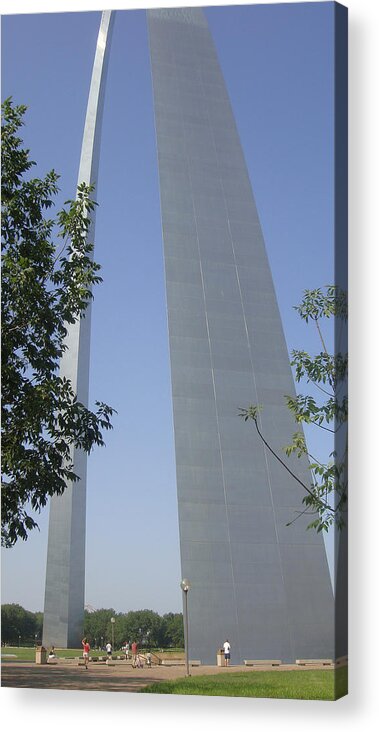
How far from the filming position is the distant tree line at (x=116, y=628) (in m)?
9.53

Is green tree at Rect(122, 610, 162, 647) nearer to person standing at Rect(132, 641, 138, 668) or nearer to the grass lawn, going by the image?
person standing at Rect(132, 641, 138, 668)

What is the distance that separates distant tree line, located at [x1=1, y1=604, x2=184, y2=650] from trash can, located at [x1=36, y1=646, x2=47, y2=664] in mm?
81

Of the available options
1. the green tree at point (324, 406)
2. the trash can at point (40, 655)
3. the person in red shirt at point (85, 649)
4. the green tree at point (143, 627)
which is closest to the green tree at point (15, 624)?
the trash can at point (40, 655)

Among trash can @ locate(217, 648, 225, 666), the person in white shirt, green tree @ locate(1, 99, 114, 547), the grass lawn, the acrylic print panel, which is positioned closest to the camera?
the grass lawn

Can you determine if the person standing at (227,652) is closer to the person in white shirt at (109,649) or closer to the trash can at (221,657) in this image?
the trash can at (221,657)

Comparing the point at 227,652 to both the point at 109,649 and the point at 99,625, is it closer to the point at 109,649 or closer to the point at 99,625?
the point at 109,649

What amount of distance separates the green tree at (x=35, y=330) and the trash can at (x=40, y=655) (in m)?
0.94

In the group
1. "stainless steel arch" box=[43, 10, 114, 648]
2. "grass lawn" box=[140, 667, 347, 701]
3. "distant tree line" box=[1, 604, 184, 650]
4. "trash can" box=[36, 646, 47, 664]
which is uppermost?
"stainless steel arch" box=[43, 10, 114, 648]

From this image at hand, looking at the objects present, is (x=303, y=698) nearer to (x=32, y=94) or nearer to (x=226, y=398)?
(x=226, y=398)

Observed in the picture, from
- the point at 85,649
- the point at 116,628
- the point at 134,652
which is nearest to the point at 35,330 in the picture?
the point at 116,628

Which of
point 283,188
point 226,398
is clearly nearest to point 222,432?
point 226,398

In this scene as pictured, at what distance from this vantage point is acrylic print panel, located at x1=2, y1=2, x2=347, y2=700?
9078mm

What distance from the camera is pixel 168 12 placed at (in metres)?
11.1

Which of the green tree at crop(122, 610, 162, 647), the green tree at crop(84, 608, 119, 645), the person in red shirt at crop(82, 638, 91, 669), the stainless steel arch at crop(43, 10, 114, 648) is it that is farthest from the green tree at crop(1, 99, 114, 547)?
the green tree at crop(122, 610, 162, 647)
